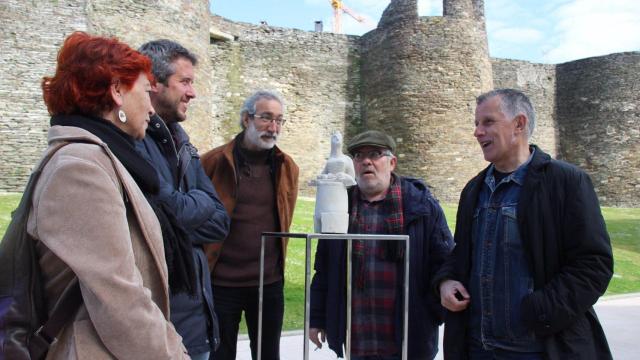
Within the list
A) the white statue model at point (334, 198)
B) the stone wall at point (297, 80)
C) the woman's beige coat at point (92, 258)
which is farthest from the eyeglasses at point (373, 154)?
the stone wall at point (297, 80)

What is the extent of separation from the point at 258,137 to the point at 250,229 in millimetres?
512

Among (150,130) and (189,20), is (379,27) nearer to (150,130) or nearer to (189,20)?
(189,20)

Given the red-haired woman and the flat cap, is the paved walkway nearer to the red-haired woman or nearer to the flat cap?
the flat cap

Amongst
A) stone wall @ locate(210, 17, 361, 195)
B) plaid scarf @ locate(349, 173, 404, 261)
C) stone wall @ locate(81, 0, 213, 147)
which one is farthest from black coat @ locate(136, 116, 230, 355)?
stone wall @ locate(210, 17, 361, 195)

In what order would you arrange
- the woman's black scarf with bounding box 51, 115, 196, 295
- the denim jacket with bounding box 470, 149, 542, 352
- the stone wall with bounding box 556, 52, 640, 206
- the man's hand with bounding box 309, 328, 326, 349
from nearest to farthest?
1. the woman's black scarf with bounding box 51, 115, 196, 295
2. the denim jacket with bounding box 470, 149, 542, 352
3. the man's hand with bounding box 309, 328, 326, 349
4. the stone wall with bounding box 556, 52, 640, 206

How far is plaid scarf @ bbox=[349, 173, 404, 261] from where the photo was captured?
9.36 ft

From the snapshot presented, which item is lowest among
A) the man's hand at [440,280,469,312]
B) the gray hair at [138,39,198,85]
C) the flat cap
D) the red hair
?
the man's hand at [440,280,469,312]

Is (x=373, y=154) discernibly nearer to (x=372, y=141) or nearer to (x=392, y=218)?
(x=372, y=141)

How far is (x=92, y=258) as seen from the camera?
4.60 ft

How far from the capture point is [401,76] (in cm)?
1973

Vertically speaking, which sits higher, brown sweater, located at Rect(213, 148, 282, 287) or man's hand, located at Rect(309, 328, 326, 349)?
brown sweater, located at Rect(213, 148, 282, 287)

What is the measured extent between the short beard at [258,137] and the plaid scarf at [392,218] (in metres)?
0.55

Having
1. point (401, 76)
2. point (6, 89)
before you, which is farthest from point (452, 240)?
point (401, 76)

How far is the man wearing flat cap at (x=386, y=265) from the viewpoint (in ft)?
9.33
